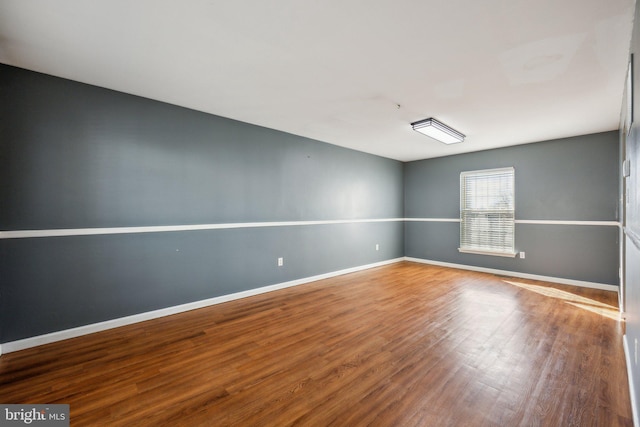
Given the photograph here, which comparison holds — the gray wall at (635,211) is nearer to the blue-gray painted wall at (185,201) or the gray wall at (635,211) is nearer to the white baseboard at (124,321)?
the blue-gray painted wall at (185,201)

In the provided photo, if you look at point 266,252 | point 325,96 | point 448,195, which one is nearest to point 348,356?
point 266,252

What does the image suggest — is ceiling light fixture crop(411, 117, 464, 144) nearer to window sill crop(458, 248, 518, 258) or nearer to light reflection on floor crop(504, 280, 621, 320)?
window sill crop(458, 248, 518, 258)

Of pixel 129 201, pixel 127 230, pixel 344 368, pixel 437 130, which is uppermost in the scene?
pixel 437 130

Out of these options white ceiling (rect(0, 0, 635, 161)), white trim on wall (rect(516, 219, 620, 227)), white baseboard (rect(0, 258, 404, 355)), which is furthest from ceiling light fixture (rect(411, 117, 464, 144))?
white baseboard (rect(0, 258, 404, 355))

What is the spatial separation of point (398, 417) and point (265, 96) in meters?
3.10

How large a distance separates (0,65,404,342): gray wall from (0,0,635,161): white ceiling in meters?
0.32

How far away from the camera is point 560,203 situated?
4.45 metres

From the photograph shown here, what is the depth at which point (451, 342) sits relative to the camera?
2.43 metres

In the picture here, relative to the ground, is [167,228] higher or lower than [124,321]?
higher

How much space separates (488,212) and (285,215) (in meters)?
4.09

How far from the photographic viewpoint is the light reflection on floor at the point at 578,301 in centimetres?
312

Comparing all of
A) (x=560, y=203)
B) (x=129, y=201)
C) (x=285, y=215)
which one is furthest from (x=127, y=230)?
(x=560, y=203)

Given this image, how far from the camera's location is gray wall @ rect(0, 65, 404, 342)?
234 cm

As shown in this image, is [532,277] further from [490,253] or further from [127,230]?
[127,230]
